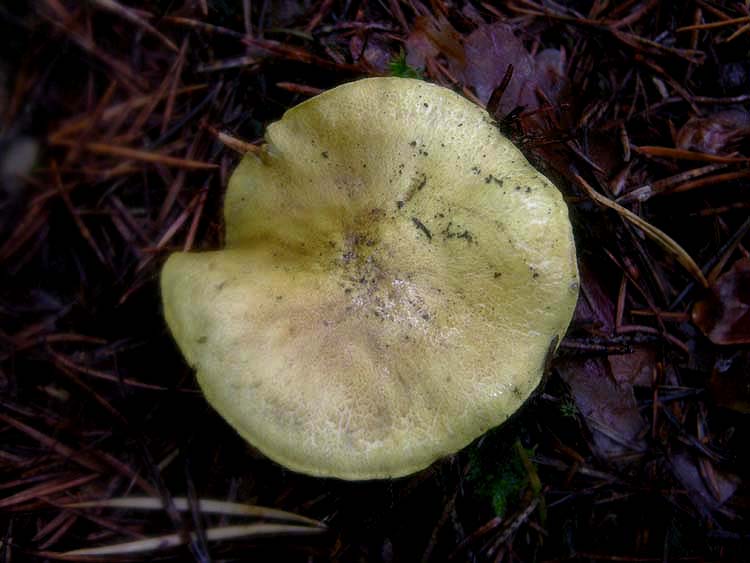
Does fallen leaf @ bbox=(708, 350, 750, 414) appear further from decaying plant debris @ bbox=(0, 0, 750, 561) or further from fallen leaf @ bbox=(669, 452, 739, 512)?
fallen leaf @ bbox=(669, 452, 739, 512)

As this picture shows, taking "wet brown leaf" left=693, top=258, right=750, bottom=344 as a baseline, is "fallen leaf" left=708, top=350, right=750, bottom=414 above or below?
below

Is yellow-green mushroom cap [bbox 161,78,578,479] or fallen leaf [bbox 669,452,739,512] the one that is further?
fallen leaf [bbox 669,452,739,512]

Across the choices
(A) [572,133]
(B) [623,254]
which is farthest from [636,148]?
(B) [623,254]

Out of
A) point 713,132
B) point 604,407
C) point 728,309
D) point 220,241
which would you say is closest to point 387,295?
point 220,241

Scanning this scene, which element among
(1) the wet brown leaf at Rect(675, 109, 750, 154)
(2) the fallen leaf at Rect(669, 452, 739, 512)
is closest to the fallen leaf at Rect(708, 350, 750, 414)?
(2) the fallen leaf at Rect(669, 452, 739, 512)

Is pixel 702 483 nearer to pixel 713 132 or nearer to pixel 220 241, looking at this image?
pixel 713 132

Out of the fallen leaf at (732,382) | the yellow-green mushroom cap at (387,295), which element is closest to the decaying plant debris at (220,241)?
the fallen leaf at (732,382)

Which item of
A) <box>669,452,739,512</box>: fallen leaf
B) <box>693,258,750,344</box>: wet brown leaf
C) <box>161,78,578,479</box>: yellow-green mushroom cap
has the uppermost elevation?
<box>161,78,578,479</box>: yellow-green mushroom cap
